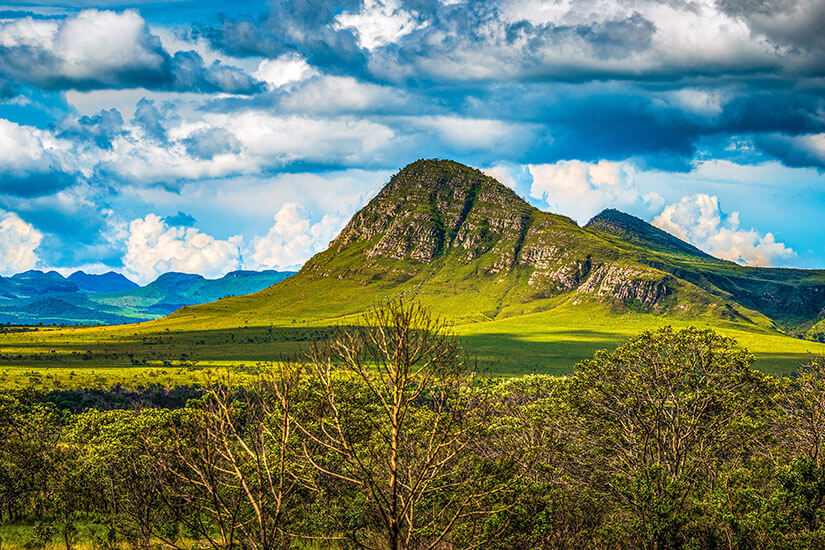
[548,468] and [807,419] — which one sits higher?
[807,419]

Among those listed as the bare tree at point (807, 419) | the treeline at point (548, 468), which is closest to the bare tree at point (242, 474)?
the treeline at point (548, 468)

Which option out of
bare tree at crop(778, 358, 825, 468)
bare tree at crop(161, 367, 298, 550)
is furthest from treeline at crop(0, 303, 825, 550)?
bare tree at crop(161, 367, 298, 550)

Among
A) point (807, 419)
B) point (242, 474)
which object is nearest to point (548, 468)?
point (807, 419)

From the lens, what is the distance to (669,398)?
173 ft

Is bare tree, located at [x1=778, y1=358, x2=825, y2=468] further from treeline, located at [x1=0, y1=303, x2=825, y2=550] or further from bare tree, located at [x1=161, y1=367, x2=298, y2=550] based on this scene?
bare tree, located at [x1=161, y1=367, x2=298, y2=550]

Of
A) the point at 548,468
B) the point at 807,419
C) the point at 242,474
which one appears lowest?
the point at 548,468

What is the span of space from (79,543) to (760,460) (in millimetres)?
59049

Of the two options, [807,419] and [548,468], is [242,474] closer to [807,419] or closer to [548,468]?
[548,468]

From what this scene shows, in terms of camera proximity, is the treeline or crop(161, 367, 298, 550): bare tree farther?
the treeline

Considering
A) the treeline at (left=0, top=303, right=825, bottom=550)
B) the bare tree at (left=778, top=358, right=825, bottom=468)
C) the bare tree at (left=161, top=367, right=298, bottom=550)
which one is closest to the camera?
the bare tree at (left=161, top=367, right=298, bottom=550)

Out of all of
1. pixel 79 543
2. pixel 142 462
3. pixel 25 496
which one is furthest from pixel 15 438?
pixel 142 462

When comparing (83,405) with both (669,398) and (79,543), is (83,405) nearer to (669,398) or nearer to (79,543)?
(79,543)

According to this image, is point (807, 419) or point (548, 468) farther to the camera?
point (807, 419)

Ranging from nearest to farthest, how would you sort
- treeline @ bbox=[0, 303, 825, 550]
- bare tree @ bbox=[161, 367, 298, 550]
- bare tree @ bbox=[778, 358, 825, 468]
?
bare tree @ bbox=[161, 367, 298, 550] < treeline @ bbox=[0, 303, 825, 550] < bare tree @ bbox=[778, 358, 825, 468]
